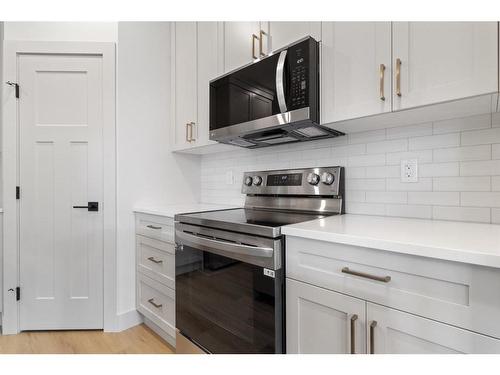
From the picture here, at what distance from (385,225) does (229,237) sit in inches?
27.3

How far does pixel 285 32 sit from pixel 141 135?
132 centimetres

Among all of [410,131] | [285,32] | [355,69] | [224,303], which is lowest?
[224,303]

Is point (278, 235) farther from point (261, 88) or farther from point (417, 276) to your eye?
point (261, 88)

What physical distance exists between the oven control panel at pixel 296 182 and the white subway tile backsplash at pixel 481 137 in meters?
0.59

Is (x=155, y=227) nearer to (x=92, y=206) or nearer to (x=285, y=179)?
(x=92, y=206)

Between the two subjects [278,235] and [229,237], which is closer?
[278,235]

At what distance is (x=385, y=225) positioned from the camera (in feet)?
3.80

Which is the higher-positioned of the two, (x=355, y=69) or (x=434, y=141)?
(x=355, y=69)

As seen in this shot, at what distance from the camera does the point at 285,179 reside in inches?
71.9

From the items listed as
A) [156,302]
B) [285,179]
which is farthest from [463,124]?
[156,302]

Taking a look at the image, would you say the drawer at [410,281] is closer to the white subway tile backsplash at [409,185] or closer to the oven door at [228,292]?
the oven door at [228,292]

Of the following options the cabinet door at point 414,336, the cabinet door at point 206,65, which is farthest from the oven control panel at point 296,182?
the cabinet door at point 414,336

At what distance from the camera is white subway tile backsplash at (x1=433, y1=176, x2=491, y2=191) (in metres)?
1.19

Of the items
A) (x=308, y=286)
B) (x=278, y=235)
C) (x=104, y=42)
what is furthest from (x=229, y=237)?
(x=104, y=42)
